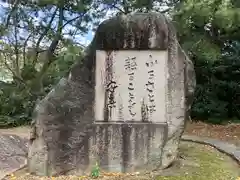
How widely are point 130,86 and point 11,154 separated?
7.50 ft

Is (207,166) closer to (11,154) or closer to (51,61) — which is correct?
(11,154)

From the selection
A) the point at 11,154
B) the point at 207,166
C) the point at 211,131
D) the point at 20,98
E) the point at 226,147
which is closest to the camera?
the point at 207,166

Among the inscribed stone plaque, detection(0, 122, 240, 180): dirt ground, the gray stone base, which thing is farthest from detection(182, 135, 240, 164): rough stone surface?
the inscribed stone plaque

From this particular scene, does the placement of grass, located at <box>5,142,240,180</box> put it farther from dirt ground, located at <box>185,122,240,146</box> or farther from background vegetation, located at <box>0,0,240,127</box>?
background vegetation, located at <box>0,0,240,127</box>

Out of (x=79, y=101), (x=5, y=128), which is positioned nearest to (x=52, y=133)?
(x=79, y=101)

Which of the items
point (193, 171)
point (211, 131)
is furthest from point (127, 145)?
point (211, 131)

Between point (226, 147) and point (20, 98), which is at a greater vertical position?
point (20, 98)

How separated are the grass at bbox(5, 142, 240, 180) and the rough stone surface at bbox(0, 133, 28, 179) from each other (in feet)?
1.17

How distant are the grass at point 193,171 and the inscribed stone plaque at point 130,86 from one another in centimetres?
69

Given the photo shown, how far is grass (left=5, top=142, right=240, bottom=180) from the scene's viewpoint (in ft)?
15.8

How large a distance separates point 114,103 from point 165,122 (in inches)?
27.0

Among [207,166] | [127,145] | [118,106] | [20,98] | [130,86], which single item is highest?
[130,86]

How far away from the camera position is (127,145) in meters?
5.06

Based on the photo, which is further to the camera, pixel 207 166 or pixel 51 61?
pixel 51 61
